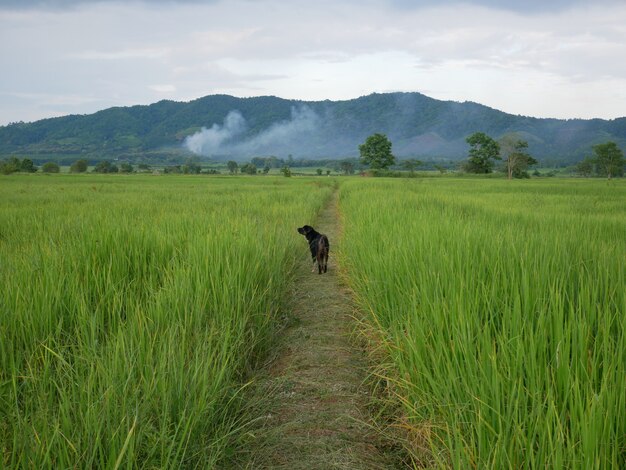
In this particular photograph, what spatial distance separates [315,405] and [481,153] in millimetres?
73166

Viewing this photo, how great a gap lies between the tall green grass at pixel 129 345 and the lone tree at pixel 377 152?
230ft

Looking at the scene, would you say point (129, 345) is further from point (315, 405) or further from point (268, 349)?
point (268, 349)

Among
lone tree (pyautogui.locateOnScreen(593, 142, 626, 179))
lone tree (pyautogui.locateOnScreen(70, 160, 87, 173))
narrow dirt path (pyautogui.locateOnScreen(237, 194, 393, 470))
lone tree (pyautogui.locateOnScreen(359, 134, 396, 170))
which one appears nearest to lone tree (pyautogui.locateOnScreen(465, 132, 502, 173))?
lone tree (pyautogui.locateOnScreen(359, 134, 396, 170))

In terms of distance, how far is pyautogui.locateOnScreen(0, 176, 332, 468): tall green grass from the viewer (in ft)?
4.74

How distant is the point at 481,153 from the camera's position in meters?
68.7

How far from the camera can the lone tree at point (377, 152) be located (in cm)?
7256


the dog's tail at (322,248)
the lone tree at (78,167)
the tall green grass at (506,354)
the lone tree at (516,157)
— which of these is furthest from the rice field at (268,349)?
the lone tree at (78,167)

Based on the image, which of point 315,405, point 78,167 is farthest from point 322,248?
point 78,167

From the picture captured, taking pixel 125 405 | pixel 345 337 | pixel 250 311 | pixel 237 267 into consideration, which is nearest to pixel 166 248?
pixel 237 267

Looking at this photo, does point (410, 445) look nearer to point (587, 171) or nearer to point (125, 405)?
point (125, 405)

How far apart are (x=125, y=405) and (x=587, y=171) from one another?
348 ft

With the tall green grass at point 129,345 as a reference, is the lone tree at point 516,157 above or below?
above

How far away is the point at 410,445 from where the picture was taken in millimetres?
2127

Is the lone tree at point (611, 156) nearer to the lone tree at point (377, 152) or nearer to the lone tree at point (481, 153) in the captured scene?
the lone tree at point (481, 153)
